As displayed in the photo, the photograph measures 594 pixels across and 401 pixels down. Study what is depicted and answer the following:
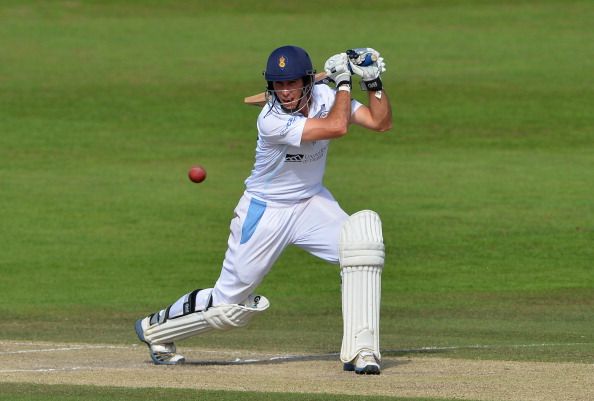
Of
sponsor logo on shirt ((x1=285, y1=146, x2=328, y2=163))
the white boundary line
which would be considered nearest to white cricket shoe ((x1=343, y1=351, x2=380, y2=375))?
the white boundary line

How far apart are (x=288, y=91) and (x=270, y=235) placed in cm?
84

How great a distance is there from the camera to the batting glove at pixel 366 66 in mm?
8125

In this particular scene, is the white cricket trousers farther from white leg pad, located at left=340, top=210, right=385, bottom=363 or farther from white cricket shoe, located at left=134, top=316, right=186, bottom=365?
white cricket shoe, located at left=134, top=316, right=186, bottom=365

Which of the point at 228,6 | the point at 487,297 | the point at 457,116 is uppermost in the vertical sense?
the point at 228,6

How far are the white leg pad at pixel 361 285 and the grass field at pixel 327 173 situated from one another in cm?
104

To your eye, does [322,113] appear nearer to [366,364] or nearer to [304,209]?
[304,209]

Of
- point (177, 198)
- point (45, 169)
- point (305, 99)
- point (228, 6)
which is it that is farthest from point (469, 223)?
point (228, 6)

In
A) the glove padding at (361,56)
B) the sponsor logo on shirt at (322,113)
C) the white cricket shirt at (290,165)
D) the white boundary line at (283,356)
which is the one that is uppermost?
the glove padding at (361,56)

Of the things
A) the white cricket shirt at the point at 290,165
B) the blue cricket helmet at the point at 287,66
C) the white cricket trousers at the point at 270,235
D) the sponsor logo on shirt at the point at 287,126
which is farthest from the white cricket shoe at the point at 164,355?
the blue cricket helmet at the point at 287,66

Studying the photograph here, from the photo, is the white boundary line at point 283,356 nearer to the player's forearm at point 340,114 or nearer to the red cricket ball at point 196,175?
the red cricket ball at point 196,175

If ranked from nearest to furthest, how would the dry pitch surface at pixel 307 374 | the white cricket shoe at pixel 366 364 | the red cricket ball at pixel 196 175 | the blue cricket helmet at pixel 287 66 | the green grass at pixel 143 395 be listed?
the green grass at pixel 143 395
the dry pitch surface at pixel 307 374
the white cricket shoe at pixel 366 364
the blue cricket helmet at pixel 287 66
the red cricket ball at pixel 196 175

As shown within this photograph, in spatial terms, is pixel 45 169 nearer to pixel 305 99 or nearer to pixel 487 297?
pixel 487 297

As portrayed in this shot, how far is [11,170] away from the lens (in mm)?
22875

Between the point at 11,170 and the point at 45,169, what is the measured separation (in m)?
0.54
